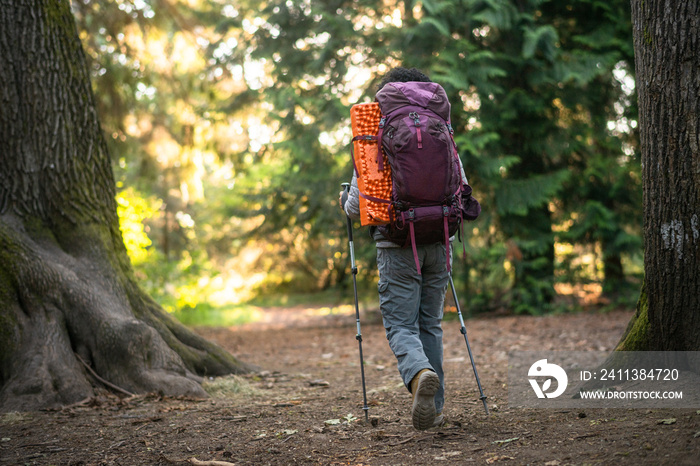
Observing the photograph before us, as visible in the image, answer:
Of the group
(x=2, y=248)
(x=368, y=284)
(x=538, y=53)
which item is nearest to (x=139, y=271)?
(x=368, y=284)

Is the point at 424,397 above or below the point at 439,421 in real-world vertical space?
above

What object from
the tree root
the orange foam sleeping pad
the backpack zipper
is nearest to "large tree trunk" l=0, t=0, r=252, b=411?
the tree root

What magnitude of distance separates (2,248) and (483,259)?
24.5ft

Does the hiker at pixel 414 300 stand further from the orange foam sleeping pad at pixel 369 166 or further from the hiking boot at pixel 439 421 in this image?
the orange foam sleeping pad at pixel 369 166

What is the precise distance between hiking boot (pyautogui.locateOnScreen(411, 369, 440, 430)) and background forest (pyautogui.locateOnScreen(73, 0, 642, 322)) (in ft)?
20.3

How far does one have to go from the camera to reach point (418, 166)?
3.44 metres

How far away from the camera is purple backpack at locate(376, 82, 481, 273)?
344cm

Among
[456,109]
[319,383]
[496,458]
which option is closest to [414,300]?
[496,458]

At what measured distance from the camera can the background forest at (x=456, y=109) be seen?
9.42 m

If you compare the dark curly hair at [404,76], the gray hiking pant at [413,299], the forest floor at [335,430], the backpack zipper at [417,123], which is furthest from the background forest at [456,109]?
the gray hiking pant at [413,299]

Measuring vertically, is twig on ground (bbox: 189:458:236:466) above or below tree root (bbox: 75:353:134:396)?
below

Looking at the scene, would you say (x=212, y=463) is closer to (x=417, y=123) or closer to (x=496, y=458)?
(x=496, y=458)

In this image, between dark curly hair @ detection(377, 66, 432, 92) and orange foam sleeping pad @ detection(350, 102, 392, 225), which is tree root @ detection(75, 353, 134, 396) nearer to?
orange foam sleeping pad @ detection(350, 102, 392, 225)

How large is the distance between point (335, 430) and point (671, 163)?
8.62ft
